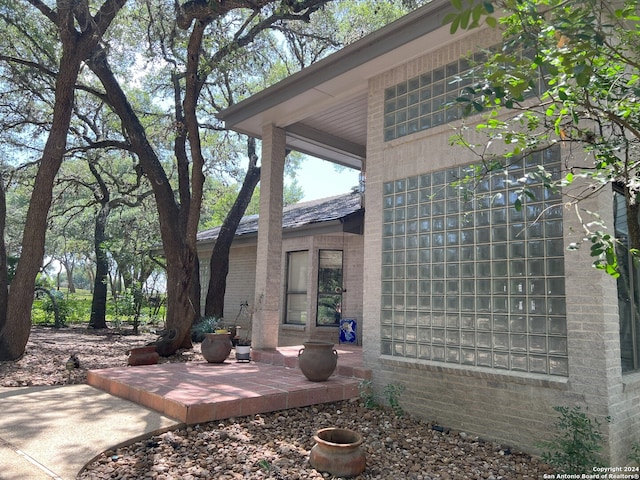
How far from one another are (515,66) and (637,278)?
346cm

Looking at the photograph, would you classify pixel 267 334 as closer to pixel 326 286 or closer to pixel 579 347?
pixel 326 286

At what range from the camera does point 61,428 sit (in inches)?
171

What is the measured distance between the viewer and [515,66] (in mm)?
3031

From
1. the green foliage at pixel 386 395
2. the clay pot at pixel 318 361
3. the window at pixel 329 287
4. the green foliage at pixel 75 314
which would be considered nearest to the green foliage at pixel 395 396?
the green foliage at pixel 386 395

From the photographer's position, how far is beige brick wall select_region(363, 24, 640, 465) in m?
4.17

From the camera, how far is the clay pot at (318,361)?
5906 millimetres

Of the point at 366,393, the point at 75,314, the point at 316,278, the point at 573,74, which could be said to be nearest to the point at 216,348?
the point at 366,393

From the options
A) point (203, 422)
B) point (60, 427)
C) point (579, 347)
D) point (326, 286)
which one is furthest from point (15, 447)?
point (326, 286)

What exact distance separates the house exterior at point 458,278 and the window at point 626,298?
1.7 inches

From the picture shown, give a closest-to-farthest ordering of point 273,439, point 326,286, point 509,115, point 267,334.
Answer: point 273,439
point 509,115
point 267,334
point 326,286

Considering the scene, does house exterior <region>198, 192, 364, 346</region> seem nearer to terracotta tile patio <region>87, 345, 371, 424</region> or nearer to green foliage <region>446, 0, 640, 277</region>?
terracotta tile patio <region>87, 345, 371, 424</region>

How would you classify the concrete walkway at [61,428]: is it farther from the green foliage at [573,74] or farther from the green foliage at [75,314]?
the green foliage at [75,314]

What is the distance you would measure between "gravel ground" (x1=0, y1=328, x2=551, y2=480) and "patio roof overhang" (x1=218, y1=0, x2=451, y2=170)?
4223mm

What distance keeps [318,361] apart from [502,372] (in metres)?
2.27
